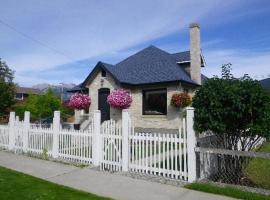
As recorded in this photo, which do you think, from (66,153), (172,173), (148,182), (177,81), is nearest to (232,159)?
(172,173)

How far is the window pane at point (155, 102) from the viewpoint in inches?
663

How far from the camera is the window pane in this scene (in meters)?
16.8

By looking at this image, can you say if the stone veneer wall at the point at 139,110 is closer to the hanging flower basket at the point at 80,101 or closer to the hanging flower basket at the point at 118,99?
the hanging flower basket at the point at 80,101

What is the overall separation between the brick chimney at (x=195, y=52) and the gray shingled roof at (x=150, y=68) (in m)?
0.48

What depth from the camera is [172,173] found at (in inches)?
309

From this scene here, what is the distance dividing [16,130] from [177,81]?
318 inches

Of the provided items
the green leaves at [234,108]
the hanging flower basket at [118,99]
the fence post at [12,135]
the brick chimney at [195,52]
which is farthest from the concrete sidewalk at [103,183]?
the brick chimney at [195,52]

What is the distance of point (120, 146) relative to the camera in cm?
902

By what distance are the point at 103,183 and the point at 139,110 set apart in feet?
32.8

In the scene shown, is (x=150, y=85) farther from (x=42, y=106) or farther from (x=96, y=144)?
(x=42, y=106)

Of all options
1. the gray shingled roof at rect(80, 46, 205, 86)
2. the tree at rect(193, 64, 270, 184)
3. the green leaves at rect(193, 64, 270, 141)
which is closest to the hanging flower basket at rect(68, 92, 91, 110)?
the gray shingled roof at rect(80, 46, 205, 86)

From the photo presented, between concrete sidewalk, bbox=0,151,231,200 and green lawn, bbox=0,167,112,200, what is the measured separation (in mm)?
338

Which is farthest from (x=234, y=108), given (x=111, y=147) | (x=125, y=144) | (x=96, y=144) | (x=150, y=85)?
(x=150, y=85)

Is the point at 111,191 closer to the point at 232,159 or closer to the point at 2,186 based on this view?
the point at 2,186
